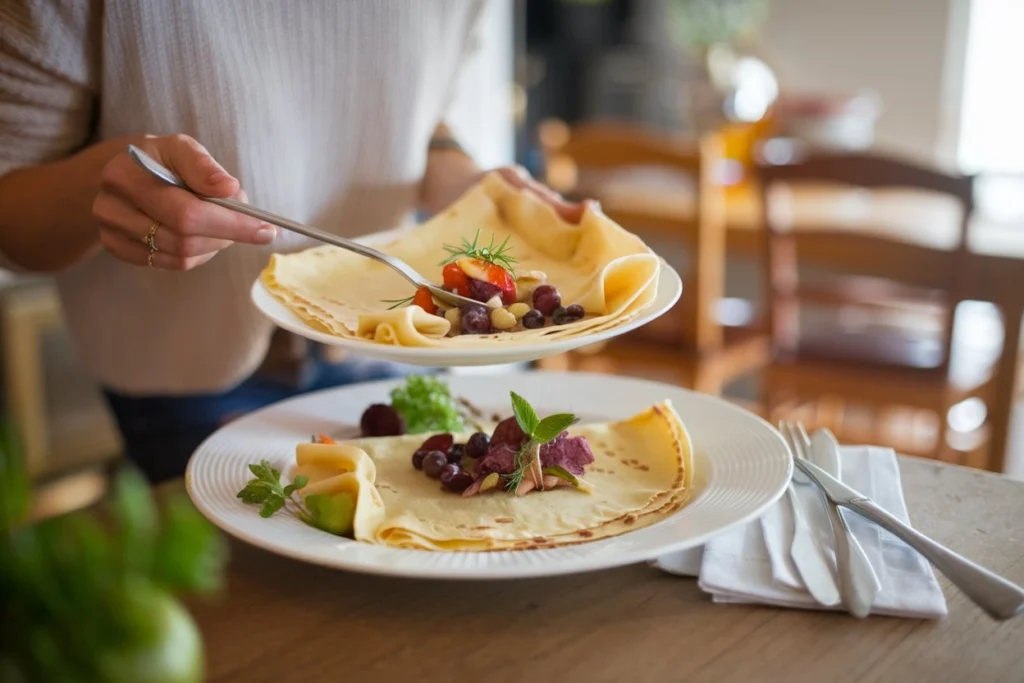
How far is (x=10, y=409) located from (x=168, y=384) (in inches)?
69.6

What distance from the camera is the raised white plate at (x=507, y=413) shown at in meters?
0.79

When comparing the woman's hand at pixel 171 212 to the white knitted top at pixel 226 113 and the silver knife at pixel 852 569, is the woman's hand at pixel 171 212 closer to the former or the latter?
the white knitted top at pixel 226 113

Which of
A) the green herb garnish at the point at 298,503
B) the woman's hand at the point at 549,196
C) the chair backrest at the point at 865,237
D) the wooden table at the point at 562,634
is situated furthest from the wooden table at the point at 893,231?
the green herb garnish at the point at 298,503

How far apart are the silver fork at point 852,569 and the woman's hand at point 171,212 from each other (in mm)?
556

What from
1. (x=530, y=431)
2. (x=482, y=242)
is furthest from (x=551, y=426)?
(x=482, y=242)

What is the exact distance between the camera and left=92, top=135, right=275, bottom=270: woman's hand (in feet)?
3.05

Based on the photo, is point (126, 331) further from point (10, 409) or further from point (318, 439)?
point (10, 409)

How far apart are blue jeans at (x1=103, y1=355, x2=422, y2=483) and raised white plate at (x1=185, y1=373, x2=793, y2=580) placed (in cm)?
34

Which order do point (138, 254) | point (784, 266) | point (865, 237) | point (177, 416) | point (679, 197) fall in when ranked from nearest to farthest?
point (138, 254) < point (177, 416) < point (865, 237) < point (784, 266) < point (679, 197)

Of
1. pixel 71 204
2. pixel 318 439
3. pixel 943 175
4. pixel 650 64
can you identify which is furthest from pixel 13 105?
pixel 650 64

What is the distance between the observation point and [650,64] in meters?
5.91

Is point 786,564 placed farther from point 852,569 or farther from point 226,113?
point 226,113

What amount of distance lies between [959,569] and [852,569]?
0.26 feet

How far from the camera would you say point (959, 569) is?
31.2 inches
